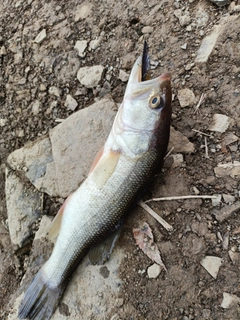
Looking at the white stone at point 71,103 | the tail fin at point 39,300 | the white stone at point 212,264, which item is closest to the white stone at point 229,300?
the white stone at point 212,264

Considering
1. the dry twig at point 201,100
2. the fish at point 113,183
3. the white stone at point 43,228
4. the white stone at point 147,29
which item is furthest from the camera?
the white stone at point 147,29

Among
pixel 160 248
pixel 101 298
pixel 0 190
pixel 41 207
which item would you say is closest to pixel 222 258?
pixel 160 248

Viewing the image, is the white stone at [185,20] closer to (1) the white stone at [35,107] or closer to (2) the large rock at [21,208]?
(1) the white stone at [35,107]

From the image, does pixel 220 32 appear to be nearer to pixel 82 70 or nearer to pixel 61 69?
pixel 82 70

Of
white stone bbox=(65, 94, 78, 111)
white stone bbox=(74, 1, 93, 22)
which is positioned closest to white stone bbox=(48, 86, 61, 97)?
white stone bbox=(65, 94, 78, 111)

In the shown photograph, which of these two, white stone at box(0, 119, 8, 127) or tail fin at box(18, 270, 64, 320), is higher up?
white stone at box(0, 119, 8, 127)

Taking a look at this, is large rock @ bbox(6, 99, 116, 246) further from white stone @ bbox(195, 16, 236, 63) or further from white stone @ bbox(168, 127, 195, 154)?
white stone @ bbox(195, 16, 236, 63)
